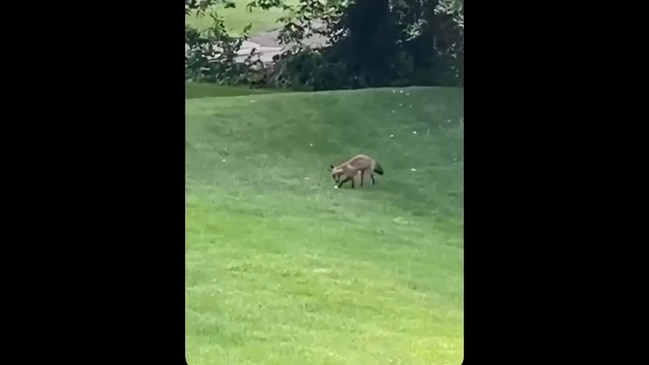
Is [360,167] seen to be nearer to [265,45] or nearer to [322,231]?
[322,231]

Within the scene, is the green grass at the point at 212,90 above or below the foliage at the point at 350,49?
below

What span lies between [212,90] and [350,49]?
0.82 feet

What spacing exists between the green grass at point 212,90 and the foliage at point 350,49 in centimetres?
1

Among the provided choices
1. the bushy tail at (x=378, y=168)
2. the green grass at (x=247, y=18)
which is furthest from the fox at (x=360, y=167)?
the green grass at (x=247, y=18)

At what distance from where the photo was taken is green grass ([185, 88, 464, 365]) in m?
1.51

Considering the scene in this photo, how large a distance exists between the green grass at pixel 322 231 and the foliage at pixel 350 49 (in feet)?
0.10

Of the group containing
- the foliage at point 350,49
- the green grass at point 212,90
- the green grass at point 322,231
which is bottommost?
the green grass at point 322,231

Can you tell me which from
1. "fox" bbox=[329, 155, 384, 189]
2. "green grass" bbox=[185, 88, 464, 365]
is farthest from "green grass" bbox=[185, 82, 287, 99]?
"fox" bbox=[329, 155, 384, 189]

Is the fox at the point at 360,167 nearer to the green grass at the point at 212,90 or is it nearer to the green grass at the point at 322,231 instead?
the green grass at the point at 322,231

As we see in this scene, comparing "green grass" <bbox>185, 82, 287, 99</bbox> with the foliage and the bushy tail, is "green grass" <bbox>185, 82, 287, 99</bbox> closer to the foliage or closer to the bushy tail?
the foliage

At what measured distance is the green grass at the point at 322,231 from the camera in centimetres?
151
